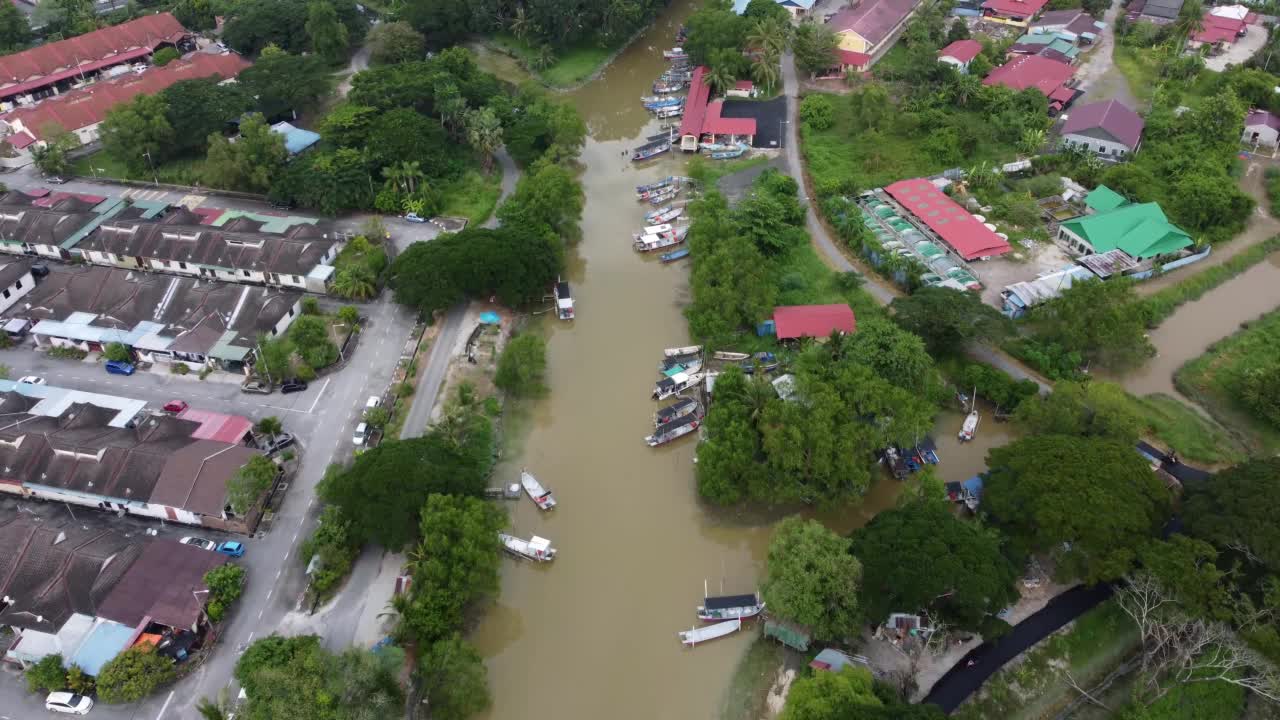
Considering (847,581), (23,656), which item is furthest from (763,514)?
(23,656)

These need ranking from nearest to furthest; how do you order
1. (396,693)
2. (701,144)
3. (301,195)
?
(396,693) → (301,195) → (701,144)

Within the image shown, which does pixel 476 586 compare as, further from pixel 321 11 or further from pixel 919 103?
pixel 321 11

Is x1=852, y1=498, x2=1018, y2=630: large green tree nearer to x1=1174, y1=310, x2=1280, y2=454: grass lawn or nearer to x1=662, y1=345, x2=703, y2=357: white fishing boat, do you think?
x1=662, y1=345, x2=703, y2=357: white fishing boat

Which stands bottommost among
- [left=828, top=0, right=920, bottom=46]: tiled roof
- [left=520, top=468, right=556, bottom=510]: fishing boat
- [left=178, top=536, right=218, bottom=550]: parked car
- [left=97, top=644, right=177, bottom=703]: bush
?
[left=520, top=468, right=556, bottom=510]: fishing boat

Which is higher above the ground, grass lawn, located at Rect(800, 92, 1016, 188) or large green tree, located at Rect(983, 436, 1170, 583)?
large green tree, located at Rect(983, 436, 1170, 583)

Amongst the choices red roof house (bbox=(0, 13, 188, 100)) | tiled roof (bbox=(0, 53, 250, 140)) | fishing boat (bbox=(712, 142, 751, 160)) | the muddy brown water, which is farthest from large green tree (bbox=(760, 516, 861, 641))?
red roof house (bbox=(0, 13, 188, 100))

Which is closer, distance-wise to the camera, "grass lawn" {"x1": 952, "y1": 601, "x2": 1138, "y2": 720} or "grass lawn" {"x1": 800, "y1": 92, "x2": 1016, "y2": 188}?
"grass lawn" {"x1": 952, "y1": 601, "x2": 1138, "y2": 720}

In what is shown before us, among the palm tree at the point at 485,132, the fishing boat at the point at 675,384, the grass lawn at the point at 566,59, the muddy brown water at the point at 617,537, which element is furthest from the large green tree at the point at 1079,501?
the grass lawn at the point at 566,59
